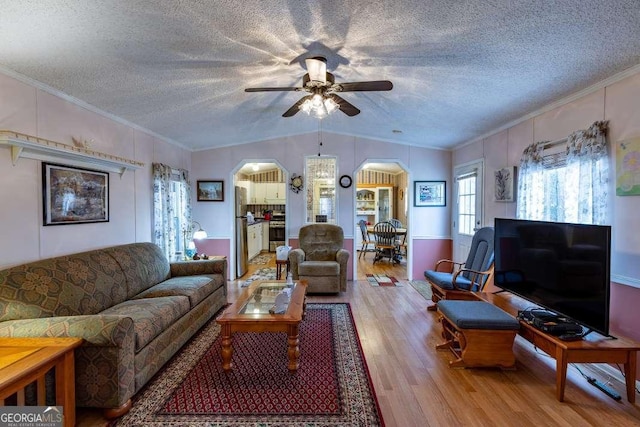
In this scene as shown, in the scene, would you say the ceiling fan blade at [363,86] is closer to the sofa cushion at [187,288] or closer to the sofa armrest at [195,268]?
the sofa cushion at [187,288]

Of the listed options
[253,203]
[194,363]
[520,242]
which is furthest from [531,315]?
[253,203]

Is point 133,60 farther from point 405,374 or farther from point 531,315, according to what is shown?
point 531,315

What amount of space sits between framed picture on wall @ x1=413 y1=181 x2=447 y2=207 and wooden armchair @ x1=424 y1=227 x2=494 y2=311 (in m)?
1.72

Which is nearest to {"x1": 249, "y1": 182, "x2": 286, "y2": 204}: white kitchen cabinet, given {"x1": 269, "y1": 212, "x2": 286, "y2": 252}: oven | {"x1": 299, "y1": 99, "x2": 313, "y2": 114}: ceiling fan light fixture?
{"x1": 269, "y1": 212, "x2": 286, "y2": 252}: oven

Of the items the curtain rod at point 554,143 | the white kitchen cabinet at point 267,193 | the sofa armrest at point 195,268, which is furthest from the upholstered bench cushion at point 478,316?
the white kitchen cabinet at point 267,193

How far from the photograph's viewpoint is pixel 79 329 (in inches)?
79.0

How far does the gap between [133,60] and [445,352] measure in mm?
3532

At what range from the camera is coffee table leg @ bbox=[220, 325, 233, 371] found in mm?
2537

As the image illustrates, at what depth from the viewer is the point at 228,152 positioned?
580cm

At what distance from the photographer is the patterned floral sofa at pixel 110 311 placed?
2012 mm

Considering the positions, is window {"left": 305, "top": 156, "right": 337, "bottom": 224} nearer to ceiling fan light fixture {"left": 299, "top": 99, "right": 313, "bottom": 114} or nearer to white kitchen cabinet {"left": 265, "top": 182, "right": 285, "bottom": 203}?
ceiling fan light fixture {"left": 299, "top": 99, "right": 313, "bottom": 114}

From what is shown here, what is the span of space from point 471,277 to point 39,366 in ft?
13.4

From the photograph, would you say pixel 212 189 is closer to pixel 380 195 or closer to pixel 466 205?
pixel 466 205

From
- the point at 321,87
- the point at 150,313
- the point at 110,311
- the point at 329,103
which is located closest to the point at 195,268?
the point at 110,311
